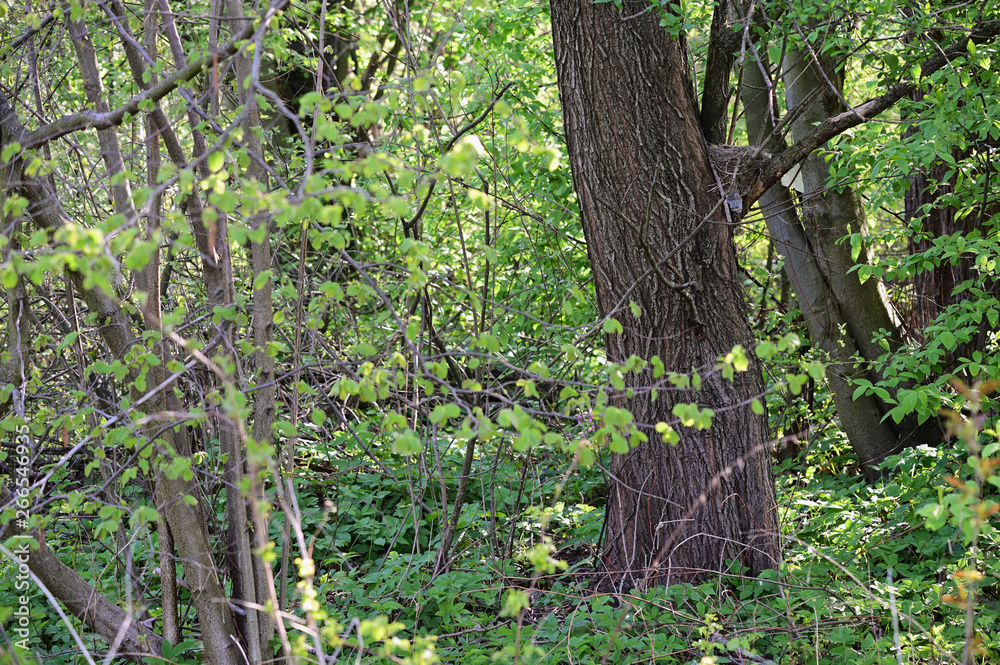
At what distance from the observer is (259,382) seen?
2914mm

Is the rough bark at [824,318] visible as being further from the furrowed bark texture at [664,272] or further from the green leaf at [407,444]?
the green leaf at [407,444]

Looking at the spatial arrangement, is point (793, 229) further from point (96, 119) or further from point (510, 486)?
point (96, 119)

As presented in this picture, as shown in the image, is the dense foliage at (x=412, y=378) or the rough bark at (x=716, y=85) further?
the rough bark at (x=716, y=85)

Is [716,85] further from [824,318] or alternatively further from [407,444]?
[407,444]

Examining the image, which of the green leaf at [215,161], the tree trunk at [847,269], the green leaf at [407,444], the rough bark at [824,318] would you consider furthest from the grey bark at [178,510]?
the tree trunk at [847,269]

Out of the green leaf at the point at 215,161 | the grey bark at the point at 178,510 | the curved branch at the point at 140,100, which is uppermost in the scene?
the curved branch at the point at 140,100

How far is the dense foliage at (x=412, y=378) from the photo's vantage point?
7.46 ft

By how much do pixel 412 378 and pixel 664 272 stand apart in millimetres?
1326

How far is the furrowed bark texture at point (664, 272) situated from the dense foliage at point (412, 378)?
0.46ft

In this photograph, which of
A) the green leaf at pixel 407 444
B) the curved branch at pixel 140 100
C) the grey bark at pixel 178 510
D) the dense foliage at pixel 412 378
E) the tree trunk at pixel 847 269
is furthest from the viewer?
the tree trunk at pixel 847 269

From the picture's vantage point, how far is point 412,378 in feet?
12.4

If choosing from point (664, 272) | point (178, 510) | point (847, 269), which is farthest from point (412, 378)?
point (847, 269)

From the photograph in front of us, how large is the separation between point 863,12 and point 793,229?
1.80 metres

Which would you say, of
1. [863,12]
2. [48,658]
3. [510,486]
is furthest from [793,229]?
[48,658]
